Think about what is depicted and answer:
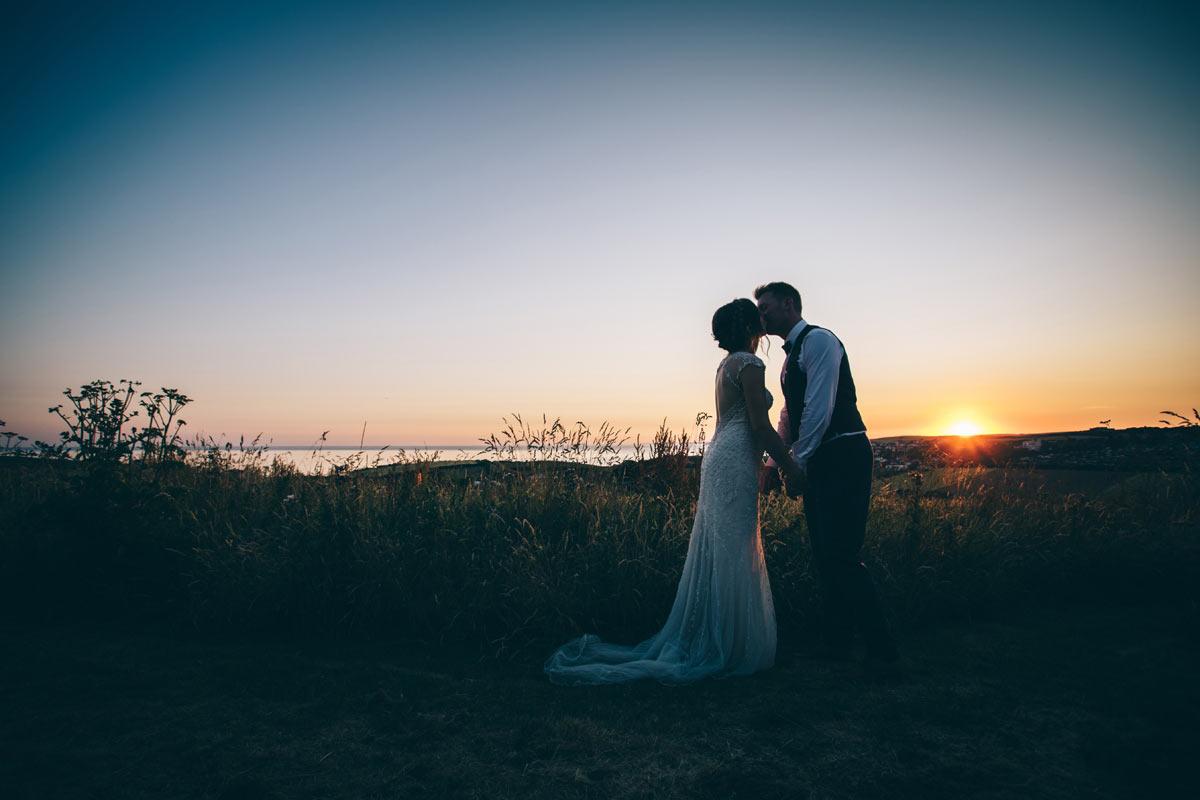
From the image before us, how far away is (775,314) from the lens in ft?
13.0

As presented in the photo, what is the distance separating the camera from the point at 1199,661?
138 inches

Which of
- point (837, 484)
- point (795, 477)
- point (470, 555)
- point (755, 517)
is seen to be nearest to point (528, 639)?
point (470, 555)

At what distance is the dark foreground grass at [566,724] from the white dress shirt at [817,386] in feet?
4.69

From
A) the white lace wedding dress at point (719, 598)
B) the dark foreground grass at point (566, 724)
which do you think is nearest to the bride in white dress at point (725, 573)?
the white lace wedding dress at point (719, 598)

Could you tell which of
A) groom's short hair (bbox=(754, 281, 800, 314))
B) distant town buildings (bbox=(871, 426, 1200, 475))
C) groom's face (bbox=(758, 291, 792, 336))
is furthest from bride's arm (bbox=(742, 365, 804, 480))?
distant town buildings (bbox=(871, 426, 1200, 475))

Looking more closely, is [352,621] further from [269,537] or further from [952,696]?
[952,696]

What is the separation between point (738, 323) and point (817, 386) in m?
0.71

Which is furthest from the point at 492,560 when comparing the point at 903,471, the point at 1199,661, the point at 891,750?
the point at 903,471

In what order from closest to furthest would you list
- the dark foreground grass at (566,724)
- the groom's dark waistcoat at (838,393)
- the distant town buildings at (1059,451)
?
the dark foreground grass at (566,724) < the groom's dark waistcoat at (838,393) < the distant town buildings at (1059,451)

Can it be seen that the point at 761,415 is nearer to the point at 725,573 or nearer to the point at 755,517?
the point at 755,517

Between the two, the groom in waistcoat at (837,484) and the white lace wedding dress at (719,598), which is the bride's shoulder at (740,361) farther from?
the groom in waistcoat at (837,484)

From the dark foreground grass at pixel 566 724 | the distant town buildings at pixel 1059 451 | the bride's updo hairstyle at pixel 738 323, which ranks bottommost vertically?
the dark foreground grass at pixel 566 724

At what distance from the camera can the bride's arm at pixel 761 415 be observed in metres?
3.71

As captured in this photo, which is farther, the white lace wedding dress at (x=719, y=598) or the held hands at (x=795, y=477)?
the held hands at (x=795, y=477)
